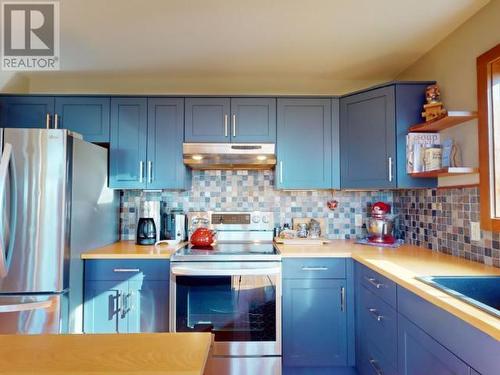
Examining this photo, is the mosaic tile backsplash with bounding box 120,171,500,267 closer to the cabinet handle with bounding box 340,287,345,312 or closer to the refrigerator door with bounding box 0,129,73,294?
the cabinet handle with bounding box 340,287,345,312

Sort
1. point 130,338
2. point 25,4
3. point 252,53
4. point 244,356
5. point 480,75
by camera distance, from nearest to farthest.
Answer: point 130,338
point 480,75
point 25,4
point 244,356
point 252,53

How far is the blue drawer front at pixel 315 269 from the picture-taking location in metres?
2.05

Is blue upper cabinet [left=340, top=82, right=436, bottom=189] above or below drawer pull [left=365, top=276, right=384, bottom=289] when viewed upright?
above

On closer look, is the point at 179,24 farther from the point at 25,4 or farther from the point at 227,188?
the point at 227,188

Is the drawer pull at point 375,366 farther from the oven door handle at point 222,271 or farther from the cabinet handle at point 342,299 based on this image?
the oven door handle at point 222,271

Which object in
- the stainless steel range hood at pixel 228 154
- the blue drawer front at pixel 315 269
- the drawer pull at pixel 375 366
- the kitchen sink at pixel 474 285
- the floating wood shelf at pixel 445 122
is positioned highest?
the floating wood shelf at pixel 445 122

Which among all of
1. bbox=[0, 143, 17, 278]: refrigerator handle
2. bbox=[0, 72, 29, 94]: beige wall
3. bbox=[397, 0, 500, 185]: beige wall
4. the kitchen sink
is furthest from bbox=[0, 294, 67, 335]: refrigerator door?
bbox=[397, 0, 500, 185]: beige wall

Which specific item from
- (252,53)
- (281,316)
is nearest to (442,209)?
(281,316)

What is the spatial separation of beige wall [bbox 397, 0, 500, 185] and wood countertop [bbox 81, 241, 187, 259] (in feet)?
6.43

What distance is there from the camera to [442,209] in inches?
78.5

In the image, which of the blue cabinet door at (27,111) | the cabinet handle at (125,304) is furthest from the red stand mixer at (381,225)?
the blue cabinet door at (27,111)

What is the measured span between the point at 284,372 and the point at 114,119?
2270 millimetres

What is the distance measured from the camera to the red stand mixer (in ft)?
7.61

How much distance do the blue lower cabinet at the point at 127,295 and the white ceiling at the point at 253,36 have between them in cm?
151
